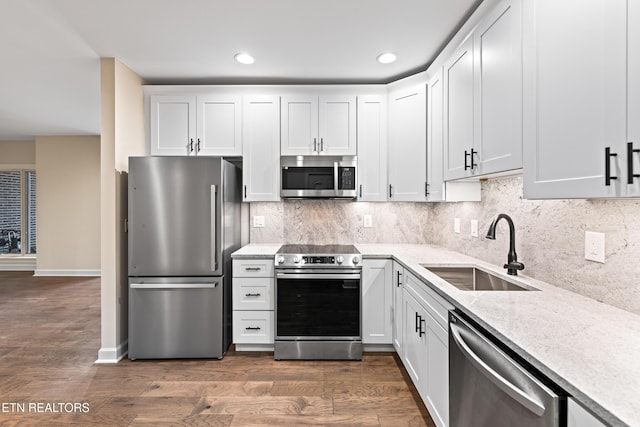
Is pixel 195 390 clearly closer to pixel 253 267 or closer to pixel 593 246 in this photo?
pixel 253 267

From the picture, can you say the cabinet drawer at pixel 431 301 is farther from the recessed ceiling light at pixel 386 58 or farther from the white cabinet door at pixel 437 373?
the recessed ceiling light at pixel 386 58

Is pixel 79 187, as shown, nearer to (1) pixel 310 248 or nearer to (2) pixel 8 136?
(2) pixel 8 136

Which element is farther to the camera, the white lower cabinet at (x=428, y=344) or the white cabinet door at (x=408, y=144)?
the white cabinet door at (x=408, y=144)

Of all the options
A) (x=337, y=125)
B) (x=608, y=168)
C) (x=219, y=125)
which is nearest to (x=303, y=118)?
(x=337, y=125)

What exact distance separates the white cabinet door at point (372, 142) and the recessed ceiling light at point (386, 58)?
0.40m

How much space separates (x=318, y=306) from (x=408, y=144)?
166 centimetres

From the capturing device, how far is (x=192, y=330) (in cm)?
278

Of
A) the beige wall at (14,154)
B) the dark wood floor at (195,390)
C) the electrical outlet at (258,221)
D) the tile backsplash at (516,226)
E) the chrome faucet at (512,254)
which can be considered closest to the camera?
the tile backsplash at (516,226)

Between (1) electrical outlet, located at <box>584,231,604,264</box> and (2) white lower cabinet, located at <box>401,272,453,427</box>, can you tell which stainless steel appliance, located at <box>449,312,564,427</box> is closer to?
(2) white lower cabinet, located at <box>401,272,453,427</box>

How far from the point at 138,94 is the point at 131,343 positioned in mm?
2261

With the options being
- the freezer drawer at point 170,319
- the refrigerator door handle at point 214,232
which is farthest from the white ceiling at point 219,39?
the freezer drawer at point 170,319

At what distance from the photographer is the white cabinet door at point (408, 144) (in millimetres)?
2924

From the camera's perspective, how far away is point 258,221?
3.55 meters

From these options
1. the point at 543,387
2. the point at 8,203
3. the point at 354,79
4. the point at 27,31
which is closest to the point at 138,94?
the point at 27,31
